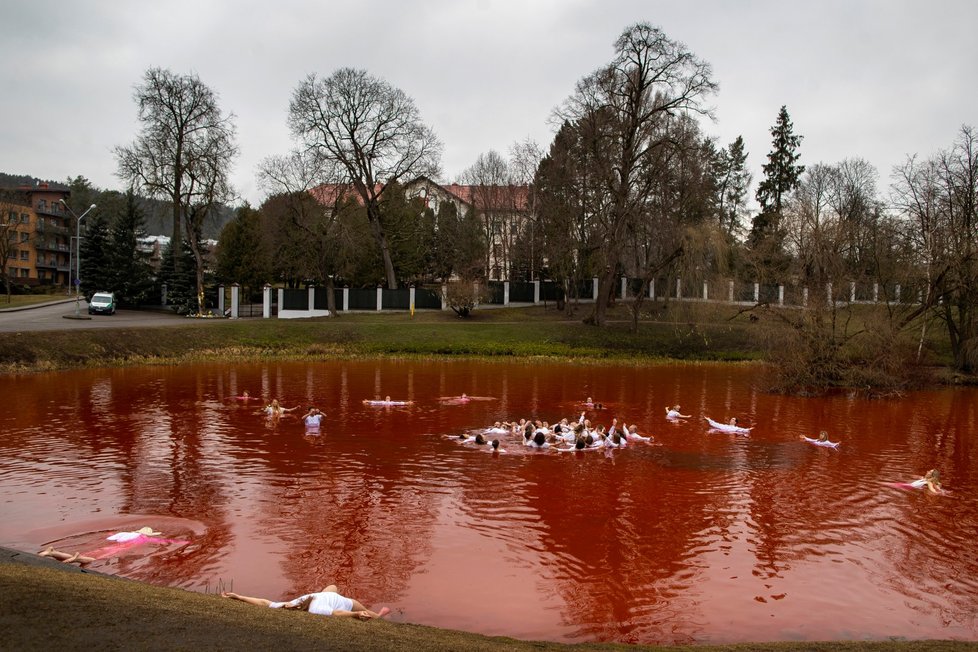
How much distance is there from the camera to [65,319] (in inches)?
1864

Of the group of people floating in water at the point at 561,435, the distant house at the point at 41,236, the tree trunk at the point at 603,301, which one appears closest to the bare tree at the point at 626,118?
the tree trunk at the point at 603,301

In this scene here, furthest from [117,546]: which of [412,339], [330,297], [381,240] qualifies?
[381,240]

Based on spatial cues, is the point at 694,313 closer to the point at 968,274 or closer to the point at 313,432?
the point at 968,274

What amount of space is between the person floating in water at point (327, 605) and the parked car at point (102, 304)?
51.2 meters

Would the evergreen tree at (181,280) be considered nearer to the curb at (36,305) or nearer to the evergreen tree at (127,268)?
the evergreen tree at (127,268)

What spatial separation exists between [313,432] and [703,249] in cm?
2982

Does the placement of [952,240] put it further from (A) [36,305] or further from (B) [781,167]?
(A) [36,305]

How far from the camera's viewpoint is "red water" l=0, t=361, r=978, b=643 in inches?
402

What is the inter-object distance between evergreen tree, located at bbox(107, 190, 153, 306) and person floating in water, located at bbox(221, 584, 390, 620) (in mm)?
58823

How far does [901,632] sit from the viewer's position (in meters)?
9.52

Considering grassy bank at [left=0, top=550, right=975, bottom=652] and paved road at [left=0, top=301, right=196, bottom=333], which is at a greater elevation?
paved road at [left=0, top=301, right=196, bottom=333]

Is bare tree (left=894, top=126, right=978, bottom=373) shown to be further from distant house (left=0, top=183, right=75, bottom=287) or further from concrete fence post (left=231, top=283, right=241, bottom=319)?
distant house (left=0, top=183, right=75, bottom=287)

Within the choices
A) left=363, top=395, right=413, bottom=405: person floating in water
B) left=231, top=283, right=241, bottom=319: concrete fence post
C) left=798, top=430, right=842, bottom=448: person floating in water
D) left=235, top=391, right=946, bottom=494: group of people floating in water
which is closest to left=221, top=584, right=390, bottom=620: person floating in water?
left=235, top=391, right=946, bottom=494: group of people floating in water

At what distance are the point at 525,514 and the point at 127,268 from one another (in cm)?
5746
